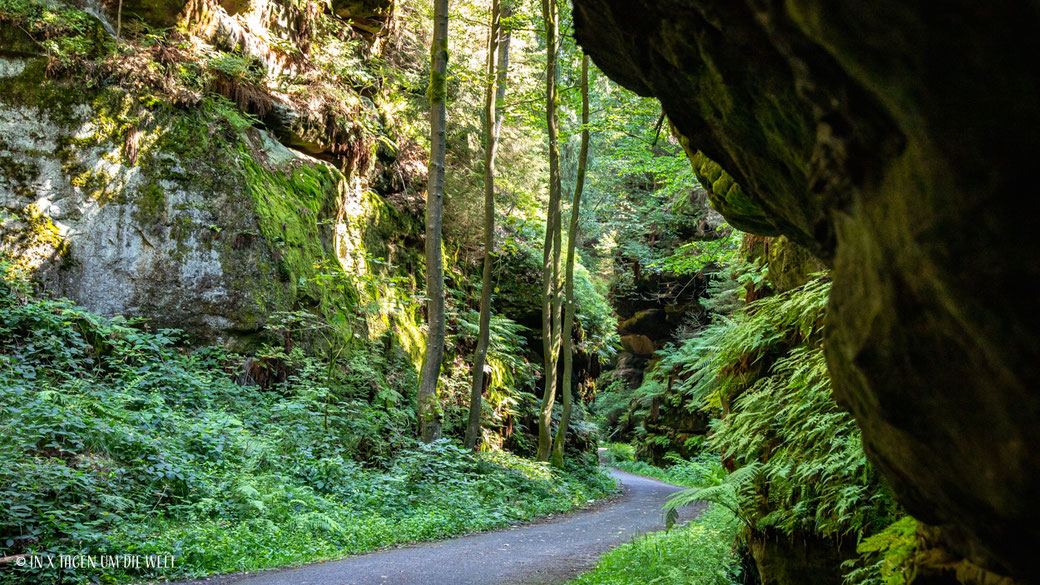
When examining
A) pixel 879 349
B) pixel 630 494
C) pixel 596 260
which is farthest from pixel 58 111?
pixel 596 260

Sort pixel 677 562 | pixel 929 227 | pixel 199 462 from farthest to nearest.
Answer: pixel 199 462, pixel 677 562, pixel 929 227

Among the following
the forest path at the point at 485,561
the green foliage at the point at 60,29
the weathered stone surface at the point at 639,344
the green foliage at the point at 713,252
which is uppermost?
the green foliage at the point at 60,29

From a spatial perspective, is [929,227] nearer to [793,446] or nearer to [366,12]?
[793,446]

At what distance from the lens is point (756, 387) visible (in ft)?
19.6

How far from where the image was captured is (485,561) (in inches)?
273

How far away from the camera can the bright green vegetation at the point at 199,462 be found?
5770 millimetres

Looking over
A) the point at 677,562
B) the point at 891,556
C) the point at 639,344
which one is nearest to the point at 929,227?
the point at 891,556

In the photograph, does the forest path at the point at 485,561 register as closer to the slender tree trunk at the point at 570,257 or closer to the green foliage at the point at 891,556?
the green foliage at the point at 891,556

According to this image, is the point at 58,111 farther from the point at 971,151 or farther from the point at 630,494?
the point at 630,494

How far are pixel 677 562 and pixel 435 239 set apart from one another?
762cm

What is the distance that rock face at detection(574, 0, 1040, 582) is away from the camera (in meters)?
1.67

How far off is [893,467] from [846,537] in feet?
7.40

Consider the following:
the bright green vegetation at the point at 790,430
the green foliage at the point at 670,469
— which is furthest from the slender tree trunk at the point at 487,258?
the green foliage at the point at 670,469

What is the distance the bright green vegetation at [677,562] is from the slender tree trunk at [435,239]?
16.8 ft
